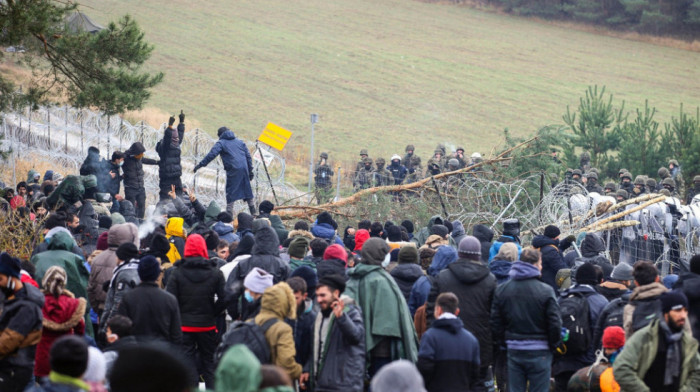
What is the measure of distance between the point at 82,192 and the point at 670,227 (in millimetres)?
9083

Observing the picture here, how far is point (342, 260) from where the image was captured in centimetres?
802

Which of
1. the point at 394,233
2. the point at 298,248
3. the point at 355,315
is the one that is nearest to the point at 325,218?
the point at 394,233

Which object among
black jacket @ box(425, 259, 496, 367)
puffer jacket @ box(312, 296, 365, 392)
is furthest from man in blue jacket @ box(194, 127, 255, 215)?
puffer jacket @ box(312, 296, 365, 392)

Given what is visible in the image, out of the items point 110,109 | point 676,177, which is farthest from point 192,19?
point 110,109

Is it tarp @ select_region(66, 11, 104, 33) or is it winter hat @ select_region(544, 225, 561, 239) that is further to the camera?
tarp @ select_region(66, 11, 104, 33)

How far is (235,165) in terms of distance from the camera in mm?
15070

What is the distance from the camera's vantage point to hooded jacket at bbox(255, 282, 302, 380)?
6.16 m

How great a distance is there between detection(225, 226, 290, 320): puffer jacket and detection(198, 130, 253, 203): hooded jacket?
711cm

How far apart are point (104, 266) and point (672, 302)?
491cm

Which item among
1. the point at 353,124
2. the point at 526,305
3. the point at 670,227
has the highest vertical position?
the point at 526,305

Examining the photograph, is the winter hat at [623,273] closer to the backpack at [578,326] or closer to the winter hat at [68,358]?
the backpack at [578,326]

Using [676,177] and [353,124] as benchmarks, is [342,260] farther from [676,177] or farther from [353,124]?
[353,124]

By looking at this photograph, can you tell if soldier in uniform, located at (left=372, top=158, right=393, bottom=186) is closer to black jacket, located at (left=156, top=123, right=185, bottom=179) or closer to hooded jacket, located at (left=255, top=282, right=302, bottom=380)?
black jacket, located at (left=156, top=123, right=185, bottom=179)

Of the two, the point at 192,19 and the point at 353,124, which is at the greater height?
the point at 192,19
